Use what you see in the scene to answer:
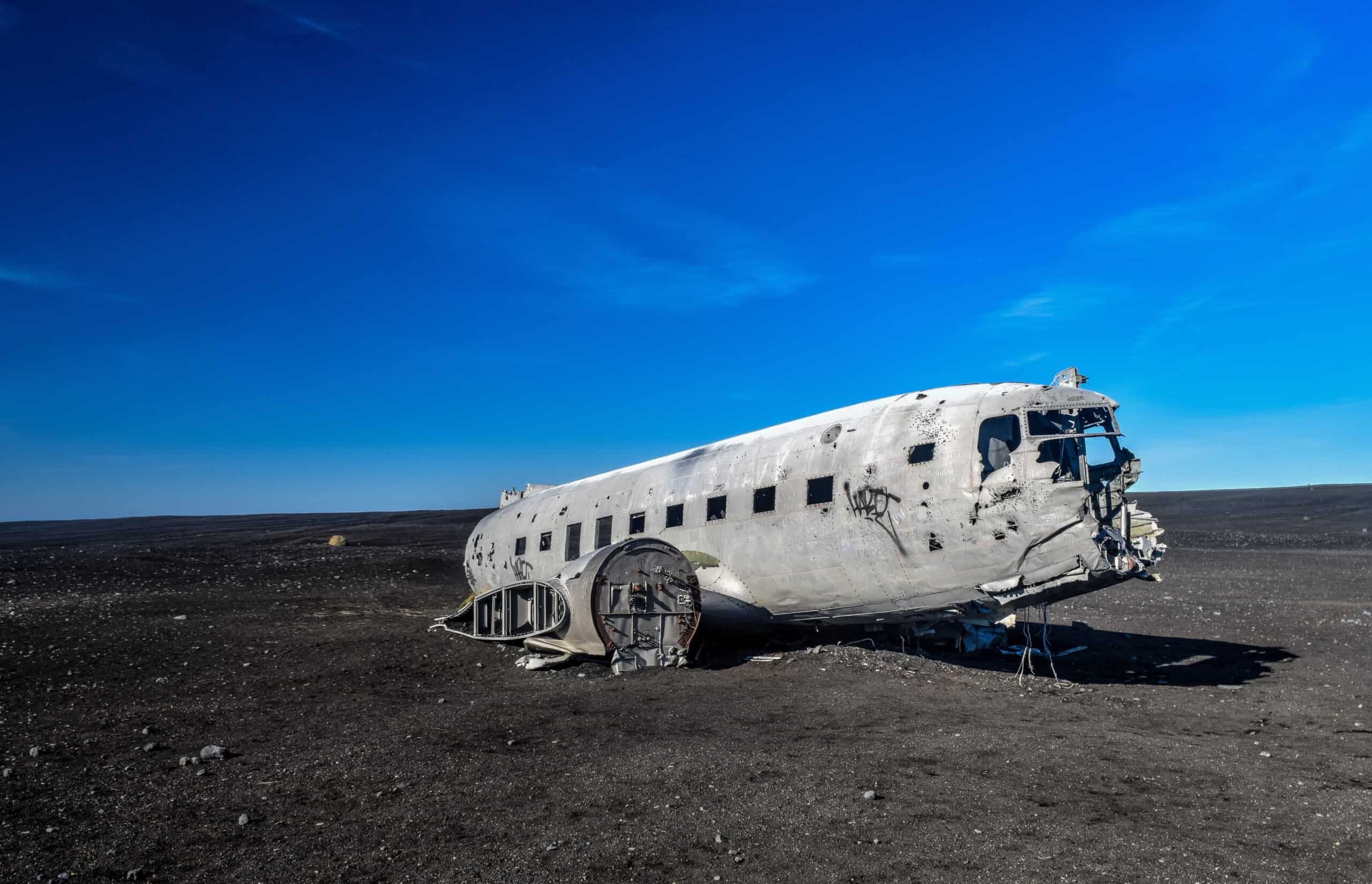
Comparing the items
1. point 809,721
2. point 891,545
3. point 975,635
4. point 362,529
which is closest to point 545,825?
point 809,721

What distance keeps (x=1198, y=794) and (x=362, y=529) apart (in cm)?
5880

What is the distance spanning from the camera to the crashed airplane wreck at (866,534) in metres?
11.4

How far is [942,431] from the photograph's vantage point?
12578 mm

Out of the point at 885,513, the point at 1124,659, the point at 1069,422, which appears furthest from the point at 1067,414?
the point at 1124,659

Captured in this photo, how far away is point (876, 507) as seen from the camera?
12797 millimetres

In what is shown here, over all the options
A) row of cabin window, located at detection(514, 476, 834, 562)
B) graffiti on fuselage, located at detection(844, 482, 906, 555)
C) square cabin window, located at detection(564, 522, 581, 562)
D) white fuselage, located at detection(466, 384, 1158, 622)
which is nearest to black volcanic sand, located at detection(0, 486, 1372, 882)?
white fuselage, located at detection(466, 384, 1158, 622)

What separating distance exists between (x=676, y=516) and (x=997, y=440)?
690 cm

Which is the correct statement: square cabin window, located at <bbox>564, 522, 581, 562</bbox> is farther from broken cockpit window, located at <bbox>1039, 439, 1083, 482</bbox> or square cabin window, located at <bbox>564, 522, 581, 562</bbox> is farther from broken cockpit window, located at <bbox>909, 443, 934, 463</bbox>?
broken cockpit window, located at <bbox>1039, 439, 1083, 482</bbox>

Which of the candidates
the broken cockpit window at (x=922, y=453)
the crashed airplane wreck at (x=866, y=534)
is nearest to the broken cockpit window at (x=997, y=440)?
the crashed airplane wreck at (x=866, y=534)

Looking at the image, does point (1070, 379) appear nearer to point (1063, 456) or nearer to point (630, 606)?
point (1063, 456)

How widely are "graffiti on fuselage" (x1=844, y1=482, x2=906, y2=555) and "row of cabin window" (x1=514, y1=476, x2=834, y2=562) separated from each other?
51 cm

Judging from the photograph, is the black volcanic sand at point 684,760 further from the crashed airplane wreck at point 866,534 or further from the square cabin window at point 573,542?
the square cabin window at point 573,542

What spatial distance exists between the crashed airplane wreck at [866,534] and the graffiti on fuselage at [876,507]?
21mm

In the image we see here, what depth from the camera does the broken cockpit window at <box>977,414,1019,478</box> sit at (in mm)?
11977
